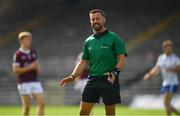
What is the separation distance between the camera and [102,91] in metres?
11.4

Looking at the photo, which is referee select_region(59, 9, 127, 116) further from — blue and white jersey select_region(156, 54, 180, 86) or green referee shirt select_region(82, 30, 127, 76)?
blue and white jersey select_region(156, 54, 180, 86)

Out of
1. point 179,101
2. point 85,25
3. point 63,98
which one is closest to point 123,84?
point 63,98

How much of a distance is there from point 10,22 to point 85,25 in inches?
199

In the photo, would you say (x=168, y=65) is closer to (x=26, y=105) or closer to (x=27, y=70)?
(x=27, y=70)

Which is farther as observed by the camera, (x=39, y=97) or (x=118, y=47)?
(x=39, y=97)

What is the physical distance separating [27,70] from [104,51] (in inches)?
203

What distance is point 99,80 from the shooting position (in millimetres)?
11422

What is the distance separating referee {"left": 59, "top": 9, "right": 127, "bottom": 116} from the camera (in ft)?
36.8

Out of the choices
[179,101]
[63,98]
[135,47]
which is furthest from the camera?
[135,47]

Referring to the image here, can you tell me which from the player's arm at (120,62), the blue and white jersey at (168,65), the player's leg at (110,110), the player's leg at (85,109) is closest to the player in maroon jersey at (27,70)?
the blue and white jersey at (168,65)

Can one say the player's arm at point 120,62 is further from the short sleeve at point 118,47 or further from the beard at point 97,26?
the beard at point 97,26

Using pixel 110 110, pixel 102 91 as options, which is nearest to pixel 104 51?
pixel 102 91

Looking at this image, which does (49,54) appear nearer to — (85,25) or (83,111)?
(85,25)

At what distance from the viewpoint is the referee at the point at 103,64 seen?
441 inches
